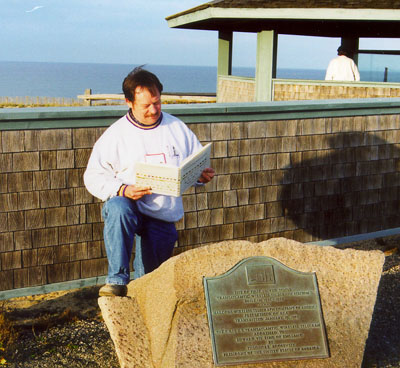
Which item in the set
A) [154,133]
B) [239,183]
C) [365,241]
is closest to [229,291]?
[154,133]

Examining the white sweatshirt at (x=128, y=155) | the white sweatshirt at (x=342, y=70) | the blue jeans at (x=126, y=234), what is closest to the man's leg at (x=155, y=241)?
the blue jeans at (x=126, y=234)

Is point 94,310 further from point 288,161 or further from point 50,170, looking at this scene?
point 288,161

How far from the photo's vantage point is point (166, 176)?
363 cm

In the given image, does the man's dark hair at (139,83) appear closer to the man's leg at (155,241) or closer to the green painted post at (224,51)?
the man's leg at (155,241)

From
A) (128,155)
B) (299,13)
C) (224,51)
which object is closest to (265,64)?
(299,13)

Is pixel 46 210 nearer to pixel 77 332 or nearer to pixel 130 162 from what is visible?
pixel 77 332

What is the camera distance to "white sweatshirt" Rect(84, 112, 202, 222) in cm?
396

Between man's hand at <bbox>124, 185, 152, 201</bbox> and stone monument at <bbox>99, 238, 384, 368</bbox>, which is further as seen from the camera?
man's hand at <bbox>124, 185, 152, 201</bbox>

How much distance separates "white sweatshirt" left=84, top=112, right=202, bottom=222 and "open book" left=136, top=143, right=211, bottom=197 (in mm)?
258

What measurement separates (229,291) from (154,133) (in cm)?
111

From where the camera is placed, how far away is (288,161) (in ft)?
20.0

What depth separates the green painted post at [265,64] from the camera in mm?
14125

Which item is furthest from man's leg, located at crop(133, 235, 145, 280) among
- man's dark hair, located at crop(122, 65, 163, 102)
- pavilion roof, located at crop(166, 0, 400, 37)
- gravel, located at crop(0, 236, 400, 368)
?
pavilion roof, located at crop(166, 0, 400, 37)

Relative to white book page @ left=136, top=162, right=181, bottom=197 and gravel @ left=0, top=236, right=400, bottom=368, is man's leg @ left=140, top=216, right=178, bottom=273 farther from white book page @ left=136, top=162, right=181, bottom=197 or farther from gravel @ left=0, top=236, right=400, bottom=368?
gravel @ left=0, top=236, right=400, bottom=368
